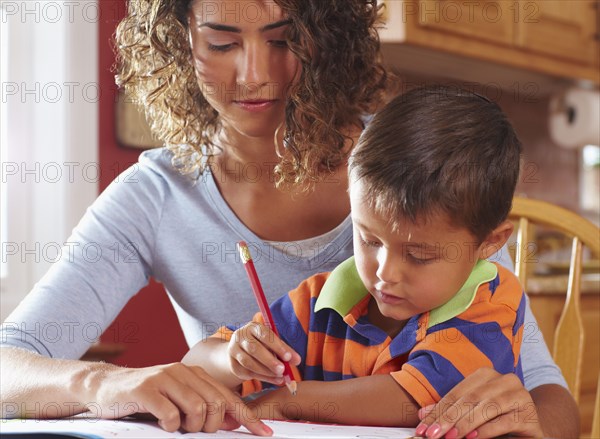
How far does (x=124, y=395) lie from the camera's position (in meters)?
0.87

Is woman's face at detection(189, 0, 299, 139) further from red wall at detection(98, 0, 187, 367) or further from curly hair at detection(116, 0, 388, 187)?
red wall at detection(98, 0, 187, 367)

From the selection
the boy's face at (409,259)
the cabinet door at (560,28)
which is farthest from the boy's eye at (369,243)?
the cabinet door at (560,28)

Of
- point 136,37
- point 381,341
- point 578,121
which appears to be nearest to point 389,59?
point 578,121

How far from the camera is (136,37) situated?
4.76 ft

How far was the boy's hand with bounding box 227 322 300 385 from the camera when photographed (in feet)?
2.88

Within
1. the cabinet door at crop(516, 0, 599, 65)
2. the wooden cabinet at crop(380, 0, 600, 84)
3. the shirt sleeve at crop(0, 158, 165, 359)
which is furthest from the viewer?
the cabinet door at crop(516, 0, 599, 65)

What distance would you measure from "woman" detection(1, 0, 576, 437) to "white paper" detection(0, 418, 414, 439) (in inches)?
12.1

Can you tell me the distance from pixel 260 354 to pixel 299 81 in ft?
1.76

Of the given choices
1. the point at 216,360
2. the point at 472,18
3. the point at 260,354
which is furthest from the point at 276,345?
the point at 472,18

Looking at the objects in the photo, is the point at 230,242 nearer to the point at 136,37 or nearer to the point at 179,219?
the point at 179,219

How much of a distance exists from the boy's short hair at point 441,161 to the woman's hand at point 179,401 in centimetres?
25

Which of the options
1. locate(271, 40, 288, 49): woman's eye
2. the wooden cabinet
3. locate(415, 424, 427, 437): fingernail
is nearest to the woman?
locate(271, 40, 288, 49): woman's eye

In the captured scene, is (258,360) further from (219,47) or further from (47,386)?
(219,47)

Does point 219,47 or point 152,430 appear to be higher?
point 219,47
